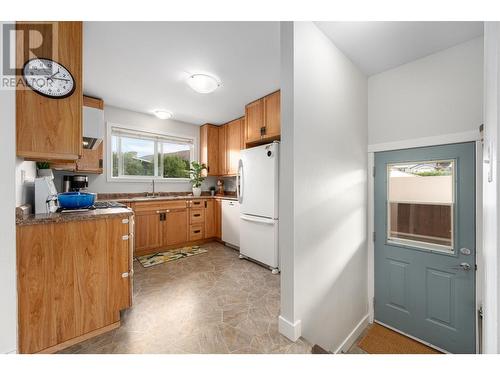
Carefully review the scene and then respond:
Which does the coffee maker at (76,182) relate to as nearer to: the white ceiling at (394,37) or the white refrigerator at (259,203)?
→ the white refrigerator at (259,203)

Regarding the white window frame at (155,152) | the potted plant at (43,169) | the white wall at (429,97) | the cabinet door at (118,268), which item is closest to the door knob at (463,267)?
the white wall at (429,97)

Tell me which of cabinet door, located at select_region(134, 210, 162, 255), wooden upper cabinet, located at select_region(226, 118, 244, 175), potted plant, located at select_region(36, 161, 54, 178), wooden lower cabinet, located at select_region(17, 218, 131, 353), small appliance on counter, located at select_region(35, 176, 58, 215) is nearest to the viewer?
wooden lower cabinet, located at select_region(17, 218, 131, 353)

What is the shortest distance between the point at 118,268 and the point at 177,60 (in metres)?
2.12

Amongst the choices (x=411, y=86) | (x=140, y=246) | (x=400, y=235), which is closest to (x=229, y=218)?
(x=140, y=246)

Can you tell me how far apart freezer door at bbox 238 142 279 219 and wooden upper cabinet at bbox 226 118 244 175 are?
33.1 inches

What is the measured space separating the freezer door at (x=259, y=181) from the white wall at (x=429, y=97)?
123 cm

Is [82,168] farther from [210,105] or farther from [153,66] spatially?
[210,105]

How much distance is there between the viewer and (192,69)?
2273 mm

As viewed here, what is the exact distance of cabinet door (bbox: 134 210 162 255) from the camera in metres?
3.21

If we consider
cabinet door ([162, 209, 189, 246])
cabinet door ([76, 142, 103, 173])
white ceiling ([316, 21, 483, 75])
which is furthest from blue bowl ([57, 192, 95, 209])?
white ceiling ([316, 21, 483, 75])

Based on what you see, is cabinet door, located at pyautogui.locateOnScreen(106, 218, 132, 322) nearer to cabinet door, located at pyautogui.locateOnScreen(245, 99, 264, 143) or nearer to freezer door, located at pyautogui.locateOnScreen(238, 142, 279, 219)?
freezer door, located at pyautogui.locateOnScreen(238, 142, 279, 219)

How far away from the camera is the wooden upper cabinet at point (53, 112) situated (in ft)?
4.17
